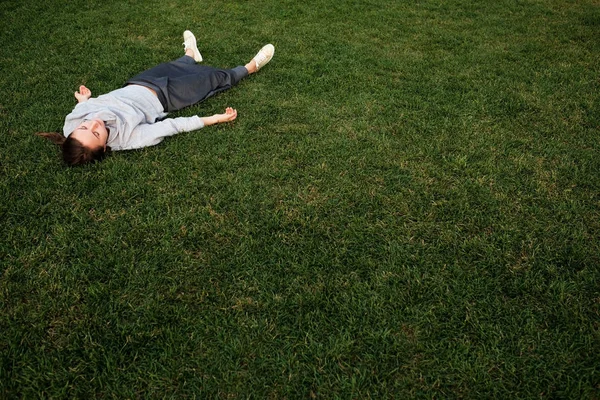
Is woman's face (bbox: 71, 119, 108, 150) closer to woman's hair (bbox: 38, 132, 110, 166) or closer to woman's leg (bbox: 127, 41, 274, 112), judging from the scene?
woman's hair (bbox: 38, 132, 110, 166)

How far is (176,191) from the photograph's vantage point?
318 centimetres

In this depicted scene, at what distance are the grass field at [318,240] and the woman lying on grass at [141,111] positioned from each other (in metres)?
0.12

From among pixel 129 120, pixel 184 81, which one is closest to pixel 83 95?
pixel 129 120

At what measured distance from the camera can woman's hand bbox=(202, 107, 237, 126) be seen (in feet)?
12.7

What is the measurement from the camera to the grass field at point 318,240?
210 centimetres

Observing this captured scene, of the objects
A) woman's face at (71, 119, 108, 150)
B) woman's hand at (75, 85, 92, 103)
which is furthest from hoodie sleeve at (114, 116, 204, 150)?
woman's hand at (75, 85, 92, 103)

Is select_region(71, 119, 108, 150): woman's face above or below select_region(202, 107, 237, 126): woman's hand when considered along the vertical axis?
above

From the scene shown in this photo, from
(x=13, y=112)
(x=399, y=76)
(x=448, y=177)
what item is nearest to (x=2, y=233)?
(x=13, y=112)

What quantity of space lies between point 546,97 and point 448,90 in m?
1.08

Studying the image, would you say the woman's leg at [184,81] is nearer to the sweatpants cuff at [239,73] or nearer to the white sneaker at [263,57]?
the sweatpants cuff at [239,73]

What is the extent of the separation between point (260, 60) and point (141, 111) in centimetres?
171

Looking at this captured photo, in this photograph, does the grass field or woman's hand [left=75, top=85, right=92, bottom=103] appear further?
woman's hand [left=75, top=85, right=92, bottom=103]

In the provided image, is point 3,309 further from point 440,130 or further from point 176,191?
point 440,130

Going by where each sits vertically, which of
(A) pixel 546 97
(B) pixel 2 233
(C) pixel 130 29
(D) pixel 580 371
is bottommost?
(D) pixel 580 371
